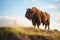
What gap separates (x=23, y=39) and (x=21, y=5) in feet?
1.69

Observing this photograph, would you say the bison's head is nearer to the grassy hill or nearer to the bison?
the bison

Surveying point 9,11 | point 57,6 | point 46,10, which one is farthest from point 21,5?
point 57,6

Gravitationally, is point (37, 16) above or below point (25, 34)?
above

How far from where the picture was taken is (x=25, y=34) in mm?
2574

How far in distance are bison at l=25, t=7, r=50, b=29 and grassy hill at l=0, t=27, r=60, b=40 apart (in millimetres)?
120

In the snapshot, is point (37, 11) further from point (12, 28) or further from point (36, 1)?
→ point (12, 28)

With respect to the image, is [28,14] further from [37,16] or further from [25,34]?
[25,34]

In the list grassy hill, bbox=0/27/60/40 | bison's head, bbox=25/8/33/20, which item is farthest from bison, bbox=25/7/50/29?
grassy hill, bbox=0/27/60/40

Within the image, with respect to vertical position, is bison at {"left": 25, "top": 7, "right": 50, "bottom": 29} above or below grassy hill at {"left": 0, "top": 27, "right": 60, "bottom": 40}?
above

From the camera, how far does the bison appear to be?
8.80 ft

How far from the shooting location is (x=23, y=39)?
2.54m

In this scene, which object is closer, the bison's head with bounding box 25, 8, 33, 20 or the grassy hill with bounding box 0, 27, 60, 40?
the grassy hill with bounding box 0, 27, 60, 40

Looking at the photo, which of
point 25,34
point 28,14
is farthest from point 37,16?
point 25,34

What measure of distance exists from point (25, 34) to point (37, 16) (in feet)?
1.12
